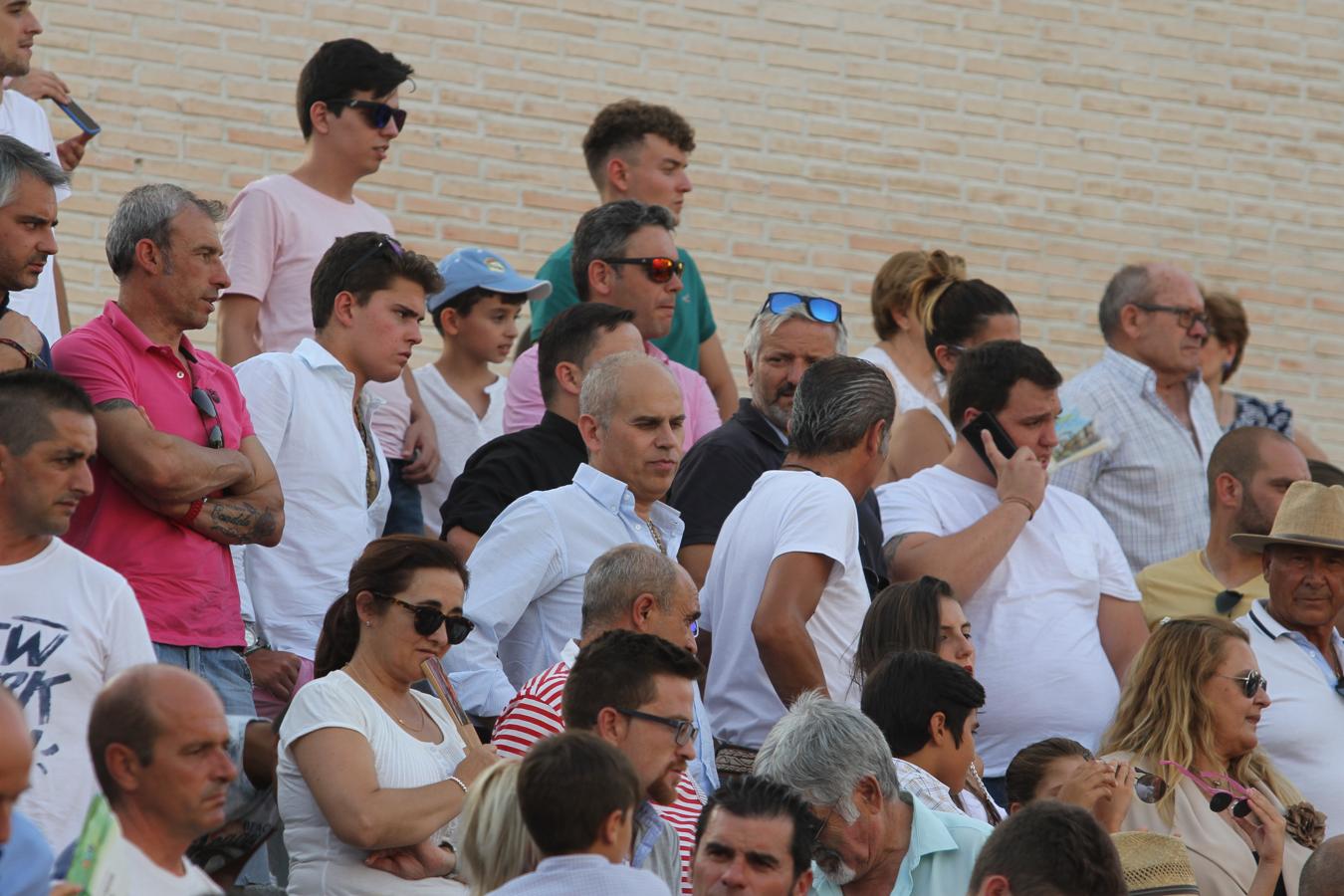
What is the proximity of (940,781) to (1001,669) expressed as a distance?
44.7 inches

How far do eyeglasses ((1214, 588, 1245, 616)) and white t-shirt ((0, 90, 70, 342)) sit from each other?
3.82 m

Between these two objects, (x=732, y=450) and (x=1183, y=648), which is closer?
(x=1183, y=648)

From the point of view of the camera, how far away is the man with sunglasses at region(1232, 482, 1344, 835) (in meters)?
6.09

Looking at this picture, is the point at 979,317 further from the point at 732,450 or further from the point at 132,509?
the point at 132,509

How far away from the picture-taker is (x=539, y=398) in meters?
6.68

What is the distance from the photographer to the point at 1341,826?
598 cm

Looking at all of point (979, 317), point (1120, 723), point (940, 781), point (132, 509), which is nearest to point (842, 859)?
point (940, 781)

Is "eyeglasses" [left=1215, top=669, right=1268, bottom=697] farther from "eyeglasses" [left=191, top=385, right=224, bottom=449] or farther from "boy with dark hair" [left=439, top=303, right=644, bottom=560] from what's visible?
"eyeglasses" [left=191, top=385, right=224, bottom=449]

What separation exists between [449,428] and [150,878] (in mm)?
3488

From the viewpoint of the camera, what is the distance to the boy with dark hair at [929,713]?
4875mm

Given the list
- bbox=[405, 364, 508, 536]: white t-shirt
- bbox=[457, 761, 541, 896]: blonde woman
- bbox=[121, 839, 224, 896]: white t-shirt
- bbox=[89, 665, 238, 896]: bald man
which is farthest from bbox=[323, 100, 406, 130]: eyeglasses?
bbox=[121, 839, 224, 896]: white t-shirt

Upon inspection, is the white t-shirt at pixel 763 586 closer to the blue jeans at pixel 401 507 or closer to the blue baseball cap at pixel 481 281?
the blue jeans at pixel 401 507

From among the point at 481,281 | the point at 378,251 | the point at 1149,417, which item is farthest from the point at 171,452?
the point at 1149,417

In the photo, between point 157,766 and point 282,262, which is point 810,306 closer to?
point 282,262
